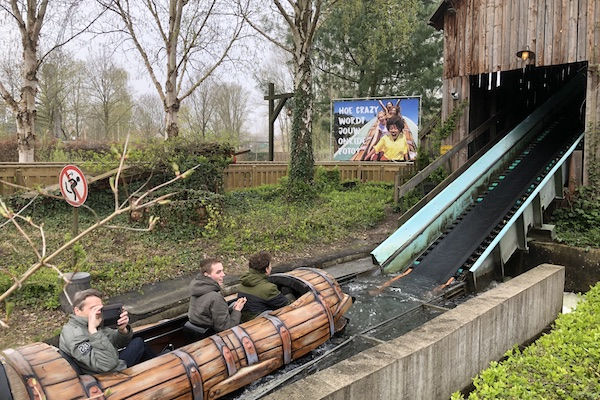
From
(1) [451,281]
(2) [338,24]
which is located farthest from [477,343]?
(2) [338,24]

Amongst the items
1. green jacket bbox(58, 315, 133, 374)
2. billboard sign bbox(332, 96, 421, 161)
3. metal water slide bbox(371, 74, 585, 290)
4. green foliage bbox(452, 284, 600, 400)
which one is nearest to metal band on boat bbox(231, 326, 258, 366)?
green jacket bbox(58, 315, 133, 374)

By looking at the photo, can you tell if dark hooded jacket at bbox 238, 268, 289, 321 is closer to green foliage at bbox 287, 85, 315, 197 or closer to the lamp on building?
green foliage at bbox 287, 85, 315, 197

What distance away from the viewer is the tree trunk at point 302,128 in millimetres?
12391

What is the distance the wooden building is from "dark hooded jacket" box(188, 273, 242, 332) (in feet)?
26.2

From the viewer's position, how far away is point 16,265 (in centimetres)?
684

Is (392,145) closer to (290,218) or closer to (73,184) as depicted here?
(290,218)

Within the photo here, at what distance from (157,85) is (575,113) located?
42.1ft

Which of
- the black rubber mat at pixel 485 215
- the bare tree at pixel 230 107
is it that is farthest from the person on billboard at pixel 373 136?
the bare tree at pixel 230 107

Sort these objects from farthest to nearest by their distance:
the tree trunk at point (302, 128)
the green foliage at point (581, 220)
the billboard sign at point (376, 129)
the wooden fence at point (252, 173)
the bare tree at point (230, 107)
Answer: the bare tree at point (230, 107), the billboard sign at point (376, 129), the tree trunk at point (302, 128), the wooden fence at point (252, 173), the green foliage at point (581, 220)

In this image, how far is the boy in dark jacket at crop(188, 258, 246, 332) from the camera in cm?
448

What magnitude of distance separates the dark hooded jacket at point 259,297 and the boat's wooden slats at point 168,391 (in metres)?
1.35

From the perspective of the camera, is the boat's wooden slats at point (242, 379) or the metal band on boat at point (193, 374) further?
the boat's wooden slats at point (242, 379)

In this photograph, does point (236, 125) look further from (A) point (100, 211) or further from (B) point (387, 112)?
(A) point (100, 211)

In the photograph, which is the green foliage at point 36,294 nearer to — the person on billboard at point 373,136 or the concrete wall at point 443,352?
the concrete wall at point 443,352
